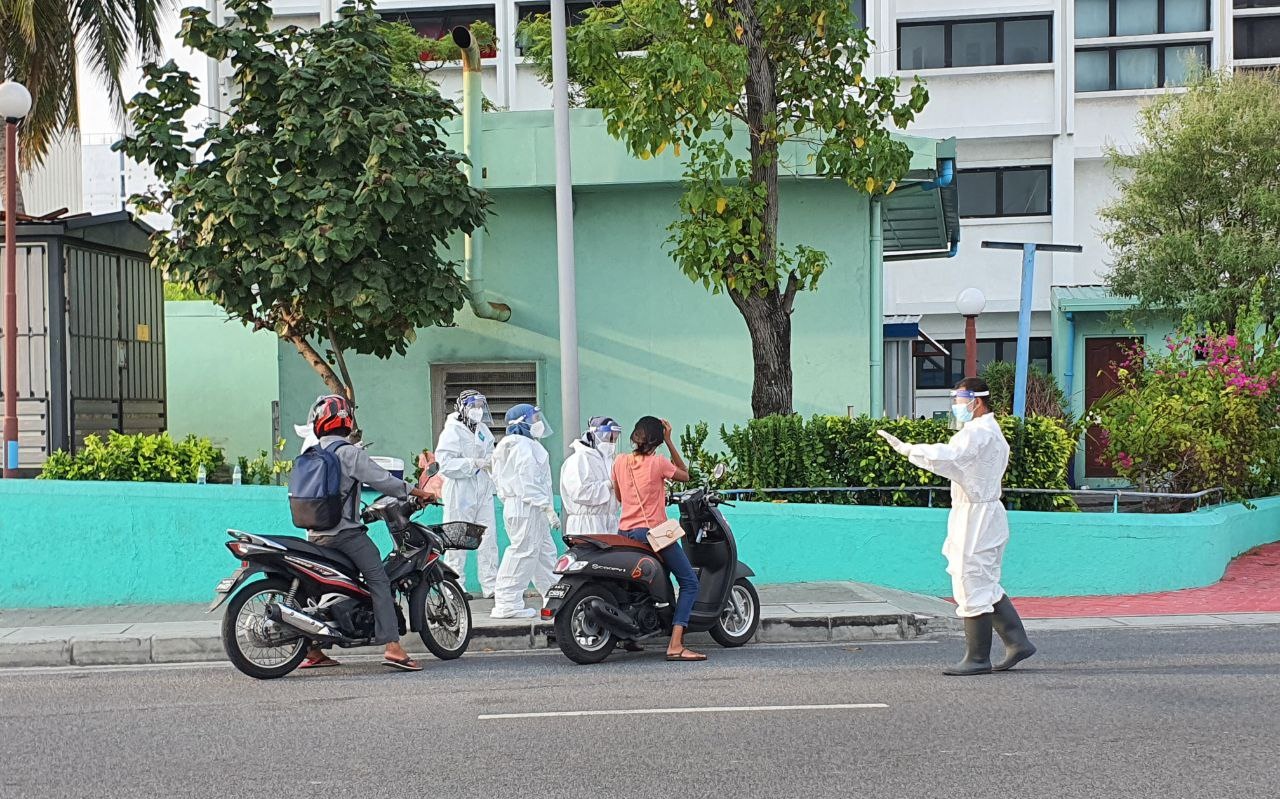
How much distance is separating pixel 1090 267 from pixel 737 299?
73.0 feet

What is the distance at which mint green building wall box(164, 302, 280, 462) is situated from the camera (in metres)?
29.1

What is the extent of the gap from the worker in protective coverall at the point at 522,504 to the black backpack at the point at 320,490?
219cm

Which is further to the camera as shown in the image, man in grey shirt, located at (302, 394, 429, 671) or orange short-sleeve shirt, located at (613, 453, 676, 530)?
orange short-sleeve shirt, located at (613, 453, 676, 530)

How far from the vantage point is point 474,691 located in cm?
862

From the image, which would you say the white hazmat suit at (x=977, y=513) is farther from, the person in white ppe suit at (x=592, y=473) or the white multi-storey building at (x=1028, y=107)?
the white multi-storey building at (x=1028, y=107)

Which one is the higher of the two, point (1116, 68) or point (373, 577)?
point (1116, 68)

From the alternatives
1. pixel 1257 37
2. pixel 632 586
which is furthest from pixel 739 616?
pixel 1257 37

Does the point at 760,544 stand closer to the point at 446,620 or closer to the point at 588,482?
the point at 588,482

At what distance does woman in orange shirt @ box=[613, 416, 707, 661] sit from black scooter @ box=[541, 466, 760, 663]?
109 mm

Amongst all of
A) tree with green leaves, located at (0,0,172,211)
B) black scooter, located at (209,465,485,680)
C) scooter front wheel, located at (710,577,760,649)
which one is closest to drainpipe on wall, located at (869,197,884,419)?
scooter front wheel, located at (710,577,760,649)

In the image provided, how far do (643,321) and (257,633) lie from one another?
853cm

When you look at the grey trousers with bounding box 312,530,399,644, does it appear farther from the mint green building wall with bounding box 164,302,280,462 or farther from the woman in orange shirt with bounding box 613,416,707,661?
the mint green building wall with bounding box 164,302,280,462

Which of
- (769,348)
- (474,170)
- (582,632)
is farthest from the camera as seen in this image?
(474,170)

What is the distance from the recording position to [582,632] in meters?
9.71
